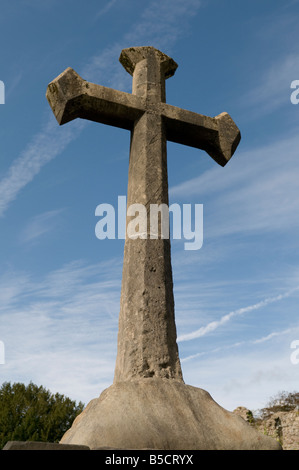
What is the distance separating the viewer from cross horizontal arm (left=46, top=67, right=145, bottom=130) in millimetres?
4770

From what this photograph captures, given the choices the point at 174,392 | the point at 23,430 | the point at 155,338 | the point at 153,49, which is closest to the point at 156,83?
the point at 153,49

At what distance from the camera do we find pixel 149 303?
12.9 ft

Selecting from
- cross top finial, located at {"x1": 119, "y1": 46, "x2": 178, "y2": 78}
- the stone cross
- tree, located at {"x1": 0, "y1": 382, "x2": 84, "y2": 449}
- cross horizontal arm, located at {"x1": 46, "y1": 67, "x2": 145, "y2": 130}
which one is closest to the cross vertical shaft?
the stone cross

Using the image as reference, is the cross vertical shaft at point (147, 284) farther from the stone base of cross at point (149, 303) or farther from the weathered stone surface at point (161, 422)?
the weathered stone surface at point (161, 422)

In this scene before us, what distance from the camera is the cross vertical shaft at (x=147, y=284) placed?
376 centimetres

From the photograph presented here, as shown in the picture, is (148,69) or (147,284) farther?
(148,69)

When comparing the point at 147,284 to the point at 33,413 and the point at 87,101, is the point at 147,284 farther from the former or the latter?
the point at 33,413

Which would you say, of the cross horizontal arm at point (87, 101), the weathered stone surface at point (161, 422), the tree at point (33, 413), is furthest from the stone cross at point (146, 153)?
the tree at point (33, 413)

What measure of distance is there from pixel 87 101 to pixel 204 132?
149 cm

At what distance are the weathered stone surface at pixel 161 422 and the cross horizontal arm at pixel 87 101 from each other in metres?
2.95

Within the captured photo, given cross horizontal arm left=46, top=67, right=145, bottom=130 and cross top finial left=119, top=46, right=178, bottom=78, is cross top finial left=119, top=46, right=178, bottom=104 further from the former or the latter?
cross horizontal arm left=46, top=67, right=145, bottom=130

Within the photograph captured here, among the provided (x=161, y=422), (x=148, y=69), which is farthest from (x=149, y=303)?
(x=148, y=69)
